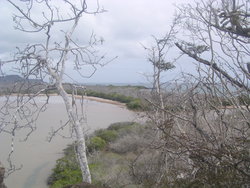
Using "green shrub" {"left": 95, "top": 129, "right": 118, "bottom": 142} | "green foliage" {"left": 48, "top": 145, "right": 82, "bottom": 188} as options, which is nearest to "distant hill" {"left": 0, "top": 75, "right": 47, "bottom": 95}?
"green foliage" {"left": 48, "top": 145, "right": 82, "bottom": 188}

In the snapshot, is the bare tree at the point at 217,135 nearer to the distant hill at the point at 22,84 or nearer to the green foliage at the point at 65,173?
the distant hill at the point at 22,84

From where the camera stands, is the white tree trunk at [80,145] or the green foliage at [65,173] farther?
the green foliage at [65,173]

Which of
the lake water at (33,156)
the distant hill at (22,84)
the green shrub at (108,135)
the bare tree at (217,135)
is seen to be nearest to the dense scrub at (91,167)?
the lake water at (33,156)

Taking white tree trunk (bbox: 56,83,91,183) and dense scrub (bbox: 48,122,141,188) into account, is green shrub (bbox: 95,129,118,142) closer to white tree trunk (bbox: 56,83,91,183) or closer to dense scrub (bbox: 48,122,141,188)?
dense scrub (bbox: 48,122,141,188)

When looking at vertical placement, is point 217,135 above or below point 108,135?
above

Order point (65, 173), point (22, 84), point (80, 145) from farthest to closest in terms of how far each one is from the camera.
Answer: point (65, 173) < point (22, 84) < point (80, 145)

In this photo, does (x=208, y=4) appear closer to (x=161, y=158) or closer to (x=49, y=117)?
(x=161, y=158)

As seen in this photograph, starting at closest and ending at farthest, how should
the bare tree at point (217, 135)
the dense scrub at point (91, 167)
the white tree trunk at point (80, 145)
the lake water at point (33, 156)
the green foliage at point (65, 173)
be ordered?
the bare tree at point (217, 135)
the white tree trunk at point (80, 145)
the dense scrub at point (91, 167)
the green foliage at point (65, 173)
the lake water at point (33, 156)

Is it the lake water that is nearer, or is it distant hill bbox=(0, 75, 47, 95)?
distant hill bbox=(0, 75, 47, 95)

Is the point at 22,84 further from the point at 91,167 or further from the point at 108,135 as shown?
the point at 108,135

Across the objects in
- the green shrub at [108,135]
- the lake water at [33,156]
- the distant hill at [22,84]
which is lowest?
the lake water at [33,156]

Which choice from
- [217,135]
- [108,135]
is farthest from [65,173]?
[217,135]

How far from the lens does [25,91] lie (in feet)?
13.3

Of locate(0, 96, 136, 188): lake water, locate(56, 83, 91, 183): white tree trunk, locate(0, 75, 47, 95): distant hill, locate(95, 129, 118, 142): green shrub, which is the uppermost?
locate(0, 75, 47, 95): distant hill
